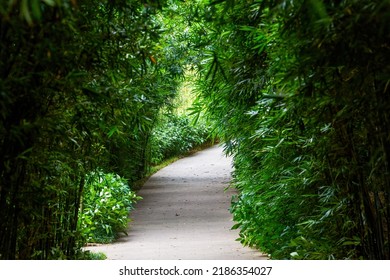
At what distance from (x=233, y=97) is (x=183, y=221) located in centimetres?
343

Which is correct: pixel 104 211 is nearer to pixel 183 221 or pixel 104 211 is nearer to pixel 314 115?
pixel 183 221


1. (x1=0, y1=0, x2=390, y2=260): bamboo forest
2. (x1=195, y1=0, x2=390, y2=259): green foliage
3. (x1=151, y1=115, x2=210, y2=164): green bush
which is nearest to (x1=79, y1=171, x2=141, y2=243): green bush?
(x1=195, y1=0, x2=390, y2=259): green foliage

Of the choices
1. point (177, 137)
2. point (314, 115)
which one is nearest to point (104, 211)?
point (314, 115)

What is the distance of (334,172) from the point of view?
130 inches

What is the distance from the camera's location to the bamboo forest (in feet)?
7.39

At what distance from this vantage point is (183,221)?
26.6ft

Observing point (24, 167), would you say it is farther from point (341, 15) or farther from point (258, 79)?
point (258, 79)

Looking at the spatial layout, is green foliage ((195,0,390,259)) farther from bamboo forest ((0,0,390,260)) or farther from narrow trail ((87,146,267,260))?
narrow trail ((87,146,267,260))

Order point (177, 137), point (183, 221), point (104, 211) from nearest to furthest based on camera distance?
point (104, 211) < point (183, 221) < point (177, 137)

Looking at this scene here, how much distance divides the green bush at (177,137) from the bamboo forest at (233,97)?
868cm

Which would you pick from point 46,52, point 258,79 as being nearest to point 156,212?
point 258,79

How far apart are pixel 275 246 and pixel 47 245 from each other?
6.84 feet

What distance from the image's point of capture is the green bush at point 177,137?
13689 mm

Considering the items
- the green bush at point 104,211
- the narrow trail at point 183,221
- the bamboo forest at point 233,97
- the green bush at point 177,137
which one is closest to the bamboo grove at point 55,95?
the bamboo forest at point 233,97
